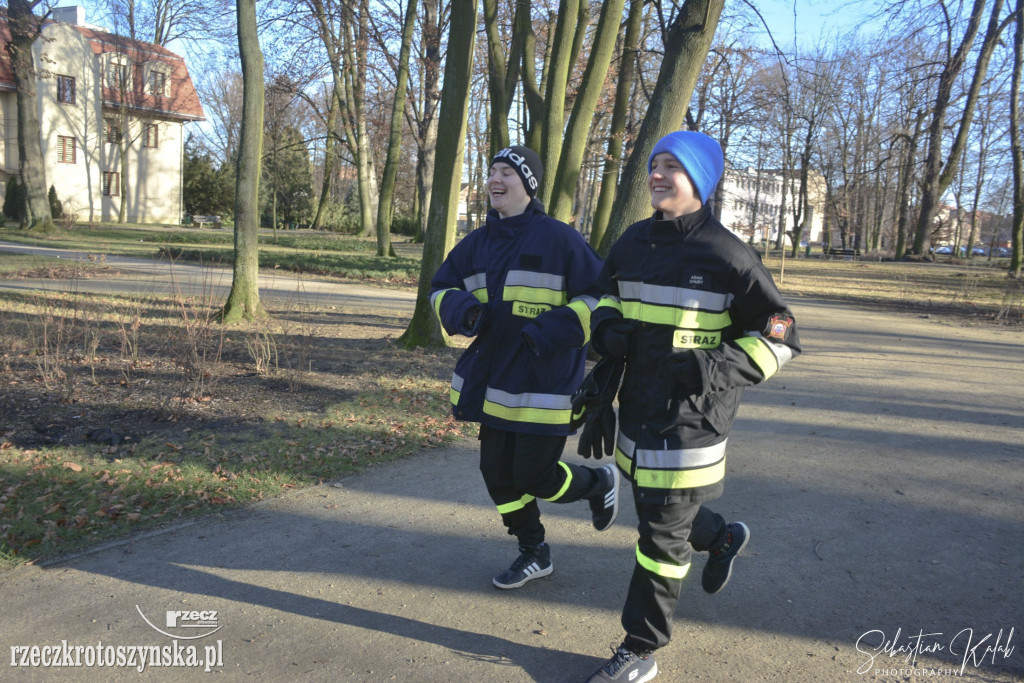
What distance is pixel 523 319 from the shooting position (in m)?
3.56

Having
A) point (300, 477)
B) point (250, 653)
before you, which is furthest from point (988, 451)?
point (250, 653)

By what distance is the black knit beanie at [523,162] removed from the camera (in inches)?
143

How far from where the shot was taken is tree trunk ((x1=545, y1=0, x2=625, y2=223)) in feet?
31.7

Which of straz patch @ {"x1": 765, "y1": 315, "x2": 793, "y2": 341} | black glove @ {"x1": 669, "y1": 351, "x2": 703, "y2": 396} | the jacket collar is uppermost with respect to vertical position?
the jacket collar

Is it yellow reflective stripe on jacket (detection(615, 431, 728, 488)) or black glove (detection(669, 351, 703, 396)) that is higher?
black glove (detection(669, 351, 703, 396))

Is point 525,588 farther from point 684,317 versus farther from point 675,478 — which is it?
point 684,317

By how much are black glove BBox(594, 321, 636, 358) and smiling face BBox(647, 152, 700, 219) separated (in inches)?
19.1

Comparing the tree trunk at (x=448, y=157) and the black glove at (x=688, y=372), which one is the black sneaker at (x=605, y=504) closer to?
the black glove at (x=688, y=372)

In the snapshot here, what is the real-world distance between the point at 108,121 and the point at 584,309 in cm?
4802

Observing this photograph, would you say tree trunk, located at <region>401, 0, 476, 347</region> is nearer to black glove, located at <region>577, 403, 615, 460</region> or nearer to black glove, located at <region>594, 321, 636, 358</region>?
black glove, located at <region>577, 403, 615, 460</region>

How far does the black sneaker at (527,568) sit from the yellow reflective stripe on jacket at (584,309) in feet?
3.63

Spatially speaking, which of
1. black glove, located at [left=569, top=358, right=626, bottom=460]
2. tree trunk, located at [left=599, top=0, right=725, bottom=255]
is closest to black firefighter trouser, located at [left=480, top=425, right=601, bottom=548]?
black glove, located at [left=569, top=358, right=626, bottom=460]

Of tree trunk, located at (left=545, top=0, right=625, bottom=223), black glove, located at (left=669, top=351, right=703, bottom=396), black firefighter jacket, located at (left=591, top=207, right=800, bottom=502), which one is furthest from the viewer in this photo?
tree trunk, located at (left=545, top=0, right=625, bottom=223)

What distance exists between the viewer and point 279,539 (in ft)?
13.9
